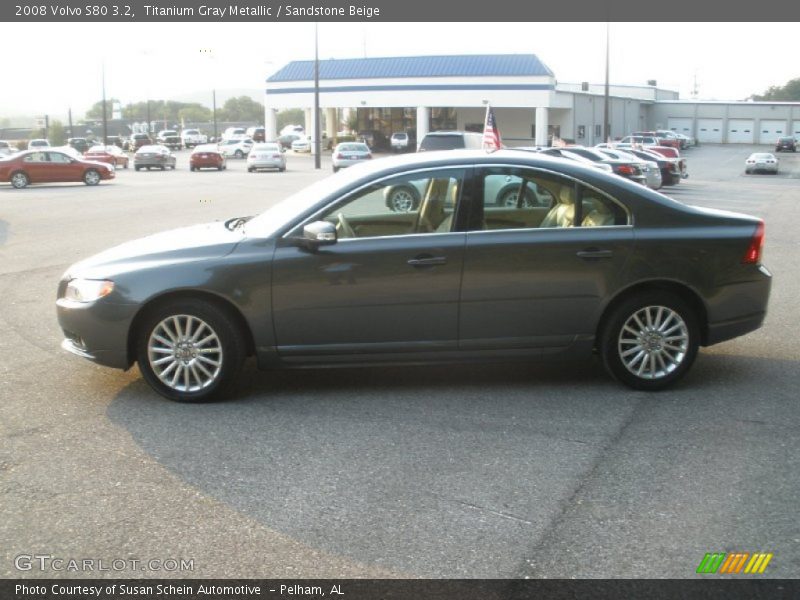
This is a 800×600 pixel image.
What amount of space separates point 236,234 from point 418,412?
182 centimetres

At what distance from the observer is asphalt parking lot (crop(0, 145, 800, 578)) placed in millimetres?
4180

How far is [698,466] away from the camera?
5.23m

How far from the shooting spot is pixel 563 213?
21.9ft

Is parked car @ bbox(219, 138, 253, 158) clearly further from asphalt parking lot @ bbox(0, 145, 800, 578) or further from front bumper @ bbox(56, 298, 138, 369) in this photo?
front bumper @ bbox(56, 298, 138, 369)

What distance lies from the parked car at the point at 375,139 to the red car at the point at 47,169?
4527 centimetres

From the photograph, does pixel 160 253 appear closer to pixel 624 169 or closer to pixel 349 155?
pixel 624 169

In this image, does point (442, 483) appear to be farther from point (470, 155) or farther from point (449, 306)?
point (470, 155)

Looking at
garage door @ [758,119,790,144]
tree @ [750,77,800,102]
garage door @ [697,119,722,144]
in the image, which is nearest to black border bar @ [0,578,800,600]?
garage door @ [758,119,790,144]

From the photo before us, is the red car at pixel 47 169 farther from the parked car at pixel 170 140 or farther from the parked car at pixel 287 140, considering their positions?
the parked car at pixel 287 140

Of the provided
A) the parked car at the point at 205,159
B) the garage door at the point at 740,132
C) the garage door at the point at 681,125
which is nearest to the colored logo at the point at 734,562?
the parked car at the point at 205,159

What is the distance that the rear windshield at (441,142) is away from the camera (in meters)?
28.8

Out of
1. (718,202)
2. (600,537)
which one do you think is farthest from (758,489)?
(718,202)

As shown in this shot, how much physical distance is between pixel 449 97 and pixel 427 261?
229 ft

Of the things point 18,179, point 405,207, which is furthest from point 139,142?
point 405,207
